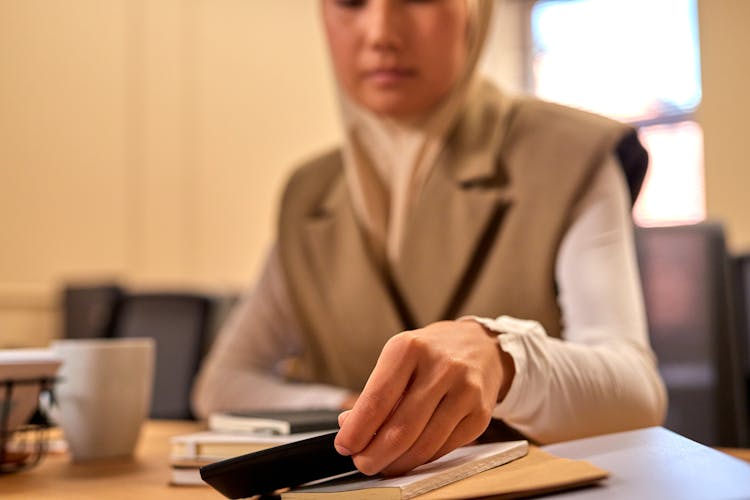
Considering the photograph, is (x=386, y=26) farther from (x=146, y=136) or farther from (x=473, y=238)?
(x=146, y=136)

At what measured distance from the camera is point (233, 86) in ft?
14.8

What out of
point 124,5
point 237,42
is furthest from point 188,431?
point 237,42

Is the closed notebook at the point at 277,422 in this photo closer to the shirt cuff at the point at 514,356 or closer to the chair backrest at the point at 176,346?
the shirt cuff at the point at 514,356

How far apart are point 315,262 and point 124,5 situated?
306cm

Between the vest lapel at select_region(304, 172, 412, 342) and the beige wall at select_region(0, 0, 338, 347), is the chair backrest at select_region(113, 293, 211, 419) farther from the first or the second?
the beige wall at select_region(0, 0, 338, 347)

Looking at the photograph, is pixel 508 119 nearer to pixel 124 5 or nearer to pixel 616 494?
pixel 616 494

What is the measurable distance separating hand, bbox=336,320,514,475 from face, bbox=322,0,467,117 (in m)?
0.62

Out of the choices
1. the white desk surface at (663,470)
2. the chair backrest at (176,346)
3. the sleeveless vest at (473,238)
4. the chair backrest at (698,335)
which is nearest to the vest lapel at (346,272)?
the sleeveless vest at (473,238)

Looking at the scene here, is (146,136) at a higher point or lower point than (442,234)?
higher

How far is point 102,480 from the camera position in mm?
792

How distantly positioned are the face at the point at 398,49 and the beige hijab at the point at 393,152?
3 centimetres

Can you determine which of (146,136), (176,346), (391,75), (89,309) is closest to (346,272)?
(391,75)

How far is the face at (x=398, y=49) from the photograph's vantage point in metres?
1.16

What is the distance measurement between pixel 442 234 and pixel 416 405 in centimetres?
66
